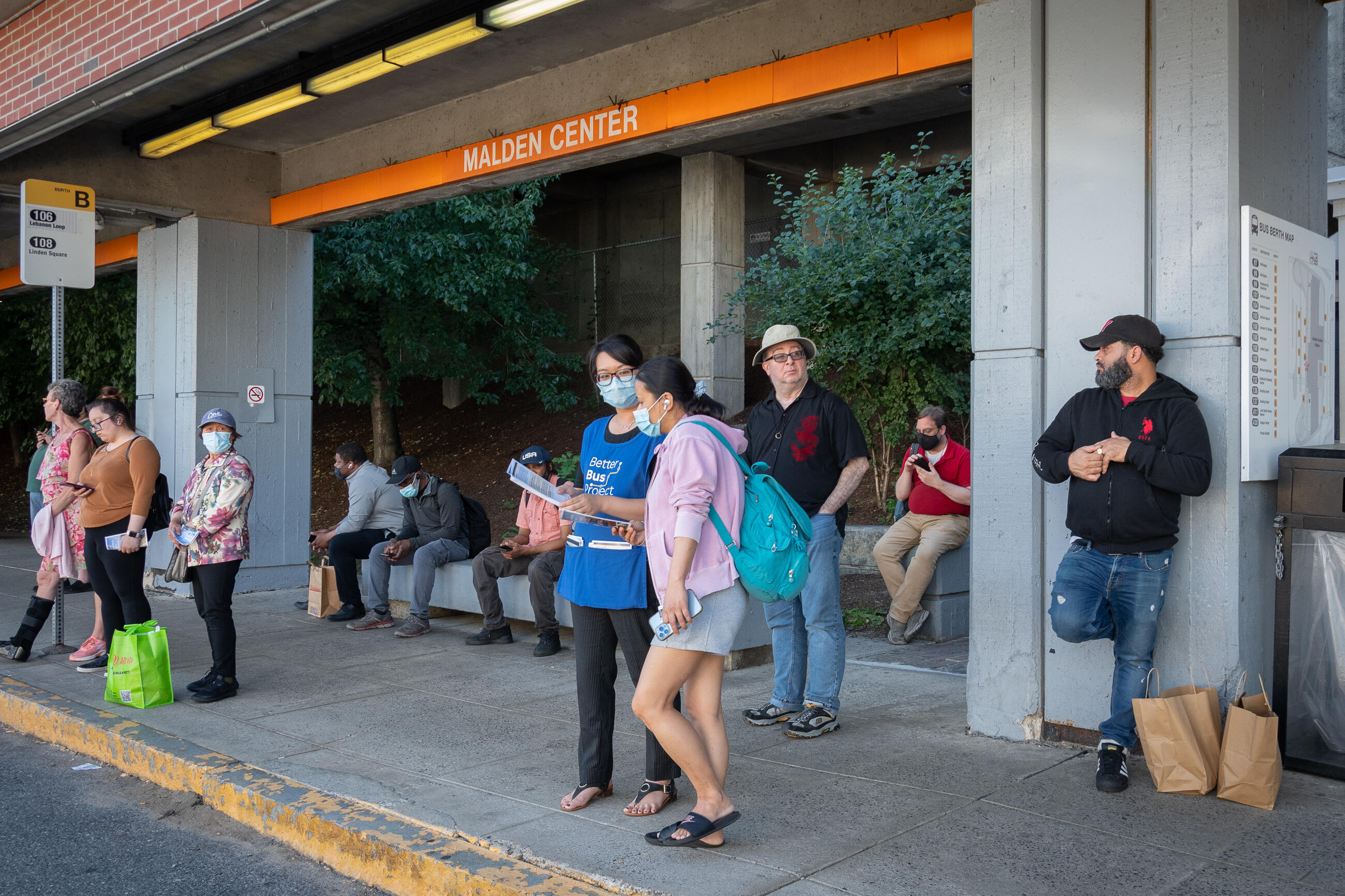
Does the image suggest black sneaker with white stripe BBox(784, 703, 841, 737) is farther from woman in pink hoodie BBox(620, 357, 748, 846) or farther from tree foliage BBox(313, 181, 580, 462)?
tree foliage BBox(313, 181, 580, 462)

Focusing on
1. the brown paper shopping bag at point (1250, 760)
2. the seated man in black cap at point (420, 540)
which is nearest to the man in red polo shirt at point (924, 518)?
the seated man in black cap at point (420, 540)

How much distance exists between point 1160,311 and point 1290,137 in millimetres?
1107

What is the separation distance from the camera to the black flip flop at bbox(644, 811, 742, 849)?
3787 mm

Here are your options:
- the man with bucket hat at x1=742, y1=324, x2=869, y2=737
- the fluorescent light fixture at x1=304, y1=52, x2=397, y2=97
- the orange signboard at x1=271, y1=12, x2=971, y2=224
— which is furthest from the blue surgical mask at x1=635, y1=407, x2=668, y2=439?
the fluorescent light fixture at x1=304, y1=52, x2=397, y2=97

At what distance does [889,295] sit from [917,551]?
4.54 m

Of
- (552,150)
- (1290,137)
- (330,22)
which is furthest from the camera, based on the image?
(552,150)

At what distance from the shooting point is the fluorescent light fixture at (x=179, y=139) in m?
9.09

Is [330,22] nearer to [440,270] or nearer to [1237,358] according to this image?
[1237,358]

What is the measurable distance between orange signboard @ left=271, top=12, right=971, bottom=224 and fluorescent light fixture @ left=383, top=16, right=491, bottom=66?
116 centimetres

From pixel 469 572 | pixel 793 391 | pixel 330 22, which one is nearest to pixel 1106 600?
pixel 793 391

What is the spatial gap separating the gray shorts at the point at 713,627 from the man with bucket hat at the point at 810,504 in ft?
5.09

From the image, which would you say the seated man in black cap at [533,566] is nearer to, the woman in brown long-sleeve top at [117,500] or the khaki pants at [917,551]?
the woman in brown long-sleeve top at [117,500]

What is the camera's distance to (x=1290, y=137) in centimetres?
496

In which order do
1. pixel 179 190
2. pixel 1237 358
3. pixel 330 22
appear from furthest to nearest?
pixel 179 190 → pixel 330 22 → pixel 1237 358
